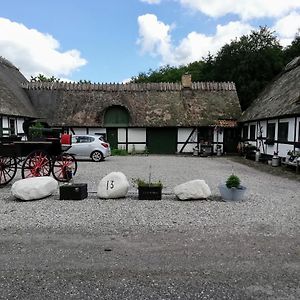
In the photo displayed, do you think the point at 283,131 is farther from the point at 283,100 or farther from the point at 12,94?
the point at 12,94

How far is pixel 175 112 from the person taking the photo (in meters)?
24.3

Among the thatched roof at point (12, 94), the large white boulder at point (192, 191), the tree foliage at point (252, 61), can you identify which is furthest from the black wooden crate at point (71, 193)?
the tree foliage at point (252, 61)

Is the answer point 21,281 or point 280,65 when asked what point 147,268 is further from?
point 280,65

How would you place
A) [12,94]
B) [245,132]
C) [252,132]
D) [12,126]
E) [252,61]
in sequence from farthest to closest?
[252,61]
[245,132]
[252,132]
[12,94]
[12,126]

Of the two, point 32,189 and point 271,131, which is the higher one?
point 271,131

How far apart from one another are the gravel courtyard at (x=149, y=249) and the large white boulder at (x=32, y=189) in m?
0.23

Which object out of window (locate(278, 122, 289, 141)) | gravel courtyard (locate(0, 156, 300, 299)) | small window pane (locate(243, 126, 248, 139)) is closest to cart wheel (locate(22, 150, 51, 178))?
gravel courtyard (locate(0, 156, 300, 299))

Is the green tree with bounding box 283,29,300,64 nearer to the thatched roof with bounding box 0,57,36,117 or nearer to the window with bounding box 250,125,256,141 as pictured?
the window with bounding box 250,125,256,141

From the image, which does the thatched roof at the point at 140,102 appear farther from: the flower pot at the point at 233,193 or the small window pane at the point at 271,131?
the flower pot at the point at 233,193

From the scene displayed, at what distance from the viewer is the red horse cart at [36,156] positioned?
934 centimetres

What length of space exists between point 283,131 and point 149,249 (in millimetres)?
13946

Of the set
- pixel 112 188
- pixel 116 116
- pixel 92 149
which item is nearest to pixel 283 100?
pixel 92 149

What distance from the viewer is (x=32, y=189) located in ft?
24.4

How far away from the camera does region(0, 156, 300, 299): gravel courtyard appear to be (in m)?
3.43
